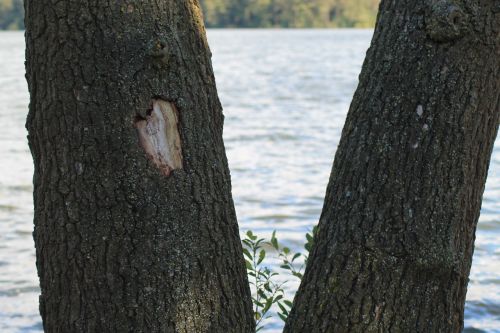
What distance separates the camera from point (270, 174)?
38.2ft

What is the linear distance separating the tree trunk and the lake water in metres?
3.74

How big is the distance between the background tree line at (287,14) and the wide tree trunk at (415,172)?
6508cm

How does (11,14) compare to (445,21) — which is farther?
(11,14)

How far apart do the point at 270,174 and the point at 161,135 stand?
8995mm

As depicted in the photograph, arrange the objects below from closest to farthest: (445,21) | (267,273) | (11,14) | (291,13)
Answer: (445,21) → (267,273) → (11,14) → (291,13)

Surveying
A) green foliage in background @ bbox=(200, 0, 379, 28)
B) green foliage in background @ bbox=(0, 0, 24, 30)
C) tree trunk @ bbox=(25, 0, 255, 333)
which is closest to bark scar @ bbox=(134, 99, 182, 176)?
tree trunk @ bbox=(25, 0, 255, 333)

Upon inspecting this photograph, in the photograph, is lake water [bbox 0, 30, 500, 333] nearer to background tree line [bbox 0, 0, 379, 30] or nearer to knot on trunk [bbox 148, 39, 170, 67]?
knot on trunk [bbox 148, 39, 170, 67]

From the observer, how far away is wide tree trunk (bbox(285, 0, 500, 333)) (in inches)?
102

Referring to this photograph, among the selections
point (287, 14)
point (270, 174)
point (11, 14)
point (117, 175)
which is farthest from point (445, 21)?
point (287, 14)

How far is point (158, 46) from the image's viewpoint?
8.62 ft

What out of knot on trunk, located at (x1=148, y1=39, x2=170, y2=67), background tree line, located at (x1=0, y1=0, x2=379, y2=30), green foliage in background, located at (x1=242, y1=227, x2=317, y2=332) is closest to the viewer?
knot on trunk, located at (x1=148, y1=39, x2=170, y2=67)

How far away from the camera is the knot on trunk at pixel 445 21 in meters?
2.52

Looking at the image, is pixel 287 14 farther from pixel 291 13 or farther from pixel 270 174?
pixel 270 174

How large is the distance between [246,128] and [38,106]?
1321 cm
